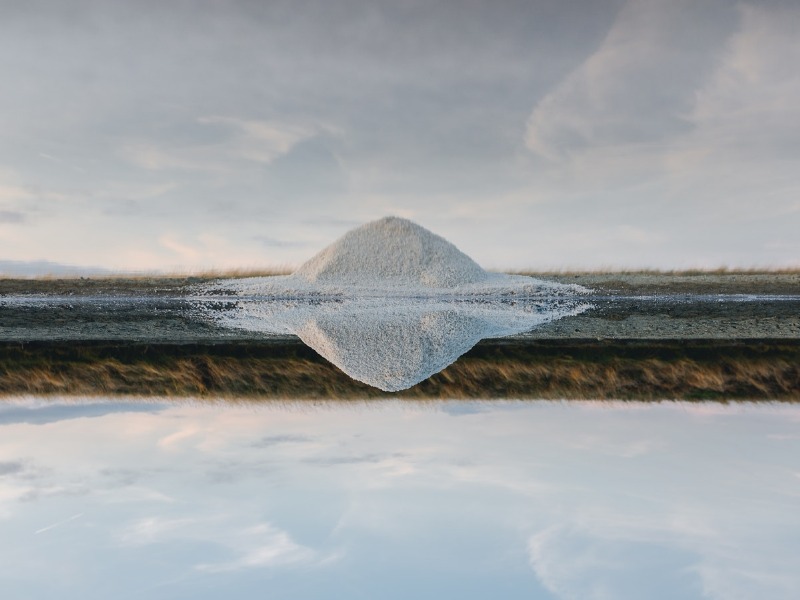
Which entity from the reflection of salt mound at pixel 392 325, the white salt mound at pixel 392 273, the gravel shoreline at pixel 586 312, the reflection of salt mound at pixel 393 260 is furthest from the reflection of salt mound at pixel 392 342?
the reflection of salt mound at pixel 393 260

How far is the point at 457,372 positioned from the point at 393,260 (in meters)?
4.66

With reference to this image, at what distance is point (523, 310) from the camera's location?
668 centimetres

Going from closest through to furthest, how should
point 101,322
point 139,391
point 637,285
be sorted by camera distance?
point 139,391 < point 101,322 < point 637,285

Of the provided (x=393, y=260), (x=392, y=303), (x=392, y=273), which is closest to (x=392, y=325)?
(x=392, y=303)

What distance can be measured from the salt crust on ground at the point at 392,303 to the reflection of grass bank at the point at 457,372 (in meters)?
0.22

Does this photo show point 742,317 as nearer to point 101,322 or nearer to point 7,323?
point 101,322

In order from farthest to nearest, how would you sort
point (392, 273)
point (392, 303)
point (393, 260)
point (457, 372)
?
1. point (393, 260)
2. point (392, 273)
3. point (392, 303)
4. point (457, 372)

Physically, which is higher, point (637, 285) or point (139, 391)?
point (637, 285)

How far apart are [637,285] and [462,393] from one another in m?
5.84

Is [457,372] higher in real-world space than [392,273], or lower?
lower

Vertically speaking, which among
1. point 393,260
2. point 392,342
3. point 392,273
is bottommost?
point 392,342

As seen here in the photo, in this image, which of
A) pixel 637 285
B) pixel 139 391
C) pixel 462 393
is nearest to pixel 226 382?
pixel 139 391

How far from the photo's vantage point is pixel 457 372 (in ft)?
13.8

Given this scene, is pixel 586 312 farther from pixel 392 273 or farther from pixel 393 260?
pixel 393 260
